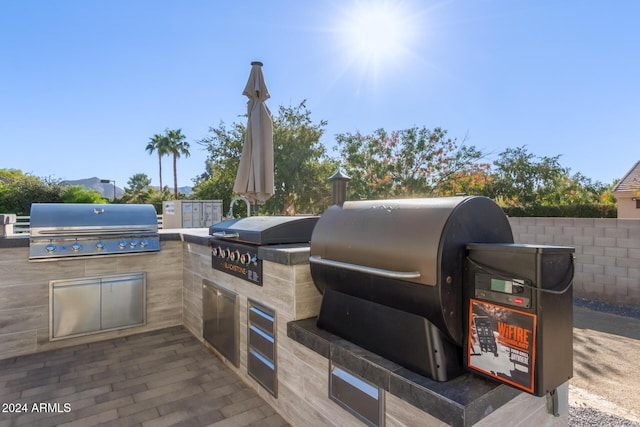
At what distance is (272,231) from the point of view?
2.58 meters

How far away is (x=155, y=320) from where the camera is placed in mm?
4234

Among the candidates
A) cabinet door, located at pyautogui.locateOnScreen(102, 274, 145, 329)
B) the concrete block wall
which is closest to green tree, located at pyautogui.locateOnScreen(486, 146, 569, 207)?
the concrete block wall

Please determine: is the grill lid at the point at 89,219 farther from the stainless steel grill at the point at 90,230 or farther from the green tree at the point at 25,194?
the green tree at the point at 25,194

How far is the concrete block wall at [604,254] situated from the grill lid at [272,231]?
19.5 ft

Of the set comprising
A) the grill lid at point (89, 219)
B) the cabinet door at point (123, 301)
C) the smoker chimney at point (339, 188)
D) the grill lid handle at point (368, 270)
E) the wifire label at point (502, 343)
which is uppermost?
the smoker chimney at point (339, 188)

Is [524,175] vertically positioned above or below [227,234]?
above

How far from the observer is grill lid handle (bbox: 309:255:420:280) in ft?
4.39

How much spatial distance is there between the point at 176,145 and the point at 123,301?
28.2 metres

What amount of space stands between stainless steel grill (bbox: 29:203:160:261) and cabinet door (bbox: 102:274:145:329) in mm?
378

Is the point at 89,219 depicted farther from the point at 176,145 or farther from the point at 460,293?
the point at 176,145

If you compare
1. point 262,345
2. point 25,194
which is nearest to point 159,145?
point 25,194

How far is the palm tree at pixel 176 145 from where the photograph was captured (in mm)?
28672

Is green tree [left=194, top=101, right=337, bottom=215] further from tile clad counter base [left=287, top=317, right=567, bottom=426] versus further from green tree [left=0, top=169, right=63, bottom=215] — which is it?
tile clad counter base [left=287, top=317, right=567, bottom=426]

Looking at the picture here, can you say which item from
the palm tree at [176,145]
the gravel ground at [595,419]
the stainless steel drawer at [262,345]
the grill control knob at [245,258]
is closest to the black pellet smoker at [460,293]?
the stainless steel drawer at [262,345]
